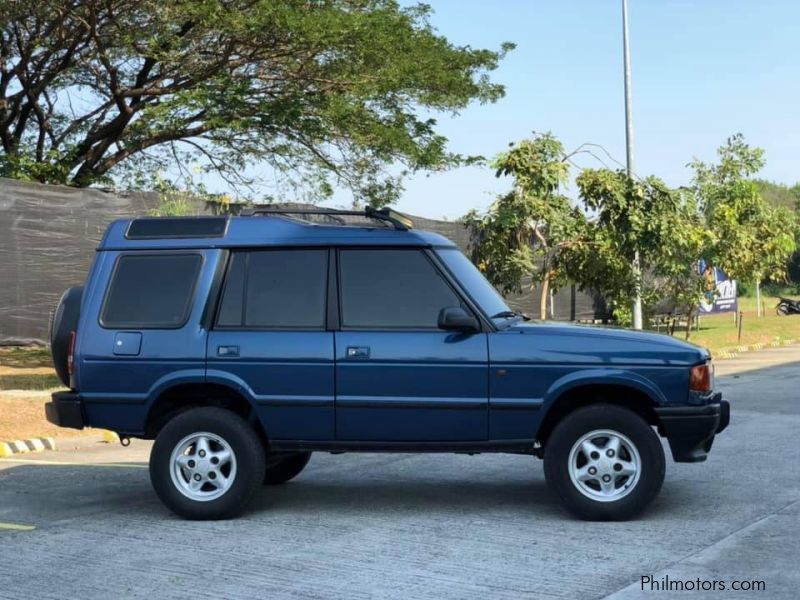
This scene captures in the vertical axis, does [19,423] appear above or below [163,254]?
below

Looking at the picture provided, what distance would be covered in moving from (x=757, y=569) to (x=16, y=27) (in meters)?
17.5

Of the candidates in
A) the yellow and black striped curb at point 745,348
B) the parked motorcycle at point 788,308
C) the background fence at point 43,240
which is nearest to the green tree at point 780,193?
the parked motorcycle at point 788,308

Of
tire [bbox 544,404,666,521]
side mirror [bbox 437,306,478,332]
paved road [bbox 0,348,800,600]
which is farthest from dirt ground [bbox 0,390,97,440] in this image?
tire [bbox 544,404,666,521]

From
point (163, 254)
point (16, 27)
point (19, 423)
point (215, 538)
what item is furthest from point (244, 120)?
point (215, 538)

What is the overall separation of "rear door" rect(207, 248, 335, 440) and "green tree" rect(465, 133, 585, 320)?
36.7 feet

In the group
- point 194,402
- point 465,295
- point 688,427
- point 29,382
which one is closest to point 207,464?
point 194,402

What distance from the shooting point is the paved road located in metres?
5.94

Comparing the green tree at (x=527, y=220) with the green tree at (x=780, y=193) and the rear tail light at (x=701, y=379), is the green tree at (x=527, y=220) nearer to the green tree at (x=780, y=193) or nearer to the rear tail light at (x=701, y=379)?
the rear tail light at (x=701, y=379)

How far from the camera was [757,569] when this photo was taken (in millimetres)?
6105

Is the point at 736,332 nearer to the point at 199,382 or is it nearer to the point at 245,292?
the point at 245,292

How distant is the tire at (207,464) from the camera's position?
7.64 metres

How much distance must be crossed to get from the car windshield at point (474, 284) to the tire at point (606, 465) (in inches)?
38.5

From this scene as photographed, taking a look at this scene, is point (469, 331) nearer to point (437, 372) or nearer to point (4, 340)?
point (437, 372)

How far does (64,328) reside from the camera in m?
8.06
